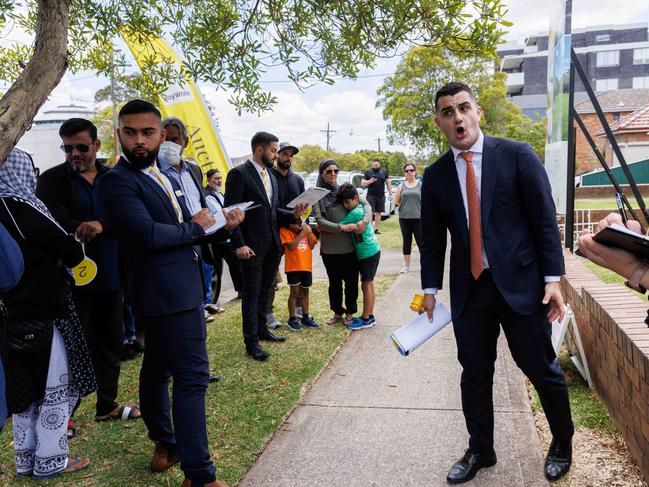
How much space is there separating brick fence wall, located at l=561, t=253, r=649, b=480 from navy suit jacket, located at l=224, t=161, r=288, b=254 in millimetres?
2936

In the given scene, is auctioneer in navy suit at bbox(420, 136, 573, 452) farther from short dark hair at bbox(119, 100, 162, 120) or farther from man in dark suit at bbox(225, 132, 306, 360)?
man in dark suit at bbox(225, 132, 306, 360)

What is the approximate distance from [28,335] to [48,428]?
602 millimetres

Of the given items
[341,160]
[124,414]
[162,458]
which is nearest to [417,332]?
[162,458]

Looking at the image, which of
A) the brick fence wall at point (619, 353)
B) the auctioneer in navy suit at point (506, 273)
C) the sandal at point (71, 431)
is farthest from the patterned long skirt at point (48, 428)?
the brick fence wall at point (619, 353)

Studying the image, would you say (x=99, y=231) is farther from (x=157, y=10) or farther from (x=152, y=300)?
(x=157, y=10)

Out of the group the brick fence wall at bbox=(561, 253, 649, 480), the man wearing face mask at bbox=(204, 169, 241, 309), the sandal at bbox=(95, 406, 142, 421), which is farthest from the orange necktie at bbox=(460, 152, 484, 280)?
the man wearing face mask at bbox=(204, 169, 241, 309)

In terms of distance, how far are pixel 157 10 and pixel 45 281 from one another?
2.47 m

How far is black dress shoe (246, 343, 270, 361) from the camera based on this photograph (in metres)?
5.65

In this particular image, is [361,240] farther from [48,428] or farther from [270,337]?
[48,428]

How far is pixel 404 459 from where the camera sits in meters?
3.58

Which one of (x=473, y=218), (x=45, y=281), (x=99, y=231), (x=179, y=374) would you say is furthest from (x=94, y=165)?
(x=473, y=218)

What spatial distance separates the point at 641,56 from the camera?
7244cm

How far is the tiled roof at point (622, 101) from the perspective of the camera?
5306cm

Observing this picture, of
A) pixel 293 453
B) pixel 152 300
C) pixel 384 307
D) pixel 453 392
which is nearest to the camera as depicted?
pixel 152 300
